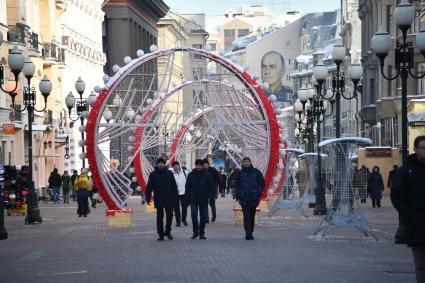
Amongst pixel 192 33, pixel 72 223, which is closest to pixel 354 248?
pixel 72 223

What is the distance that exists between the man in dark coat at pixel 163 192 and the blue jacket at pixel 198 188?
0.53 metres

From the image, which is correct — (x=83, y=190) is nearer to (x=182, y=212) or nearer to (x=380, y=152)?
(x=182, y=212)

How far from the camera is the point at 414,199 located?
1370 cm

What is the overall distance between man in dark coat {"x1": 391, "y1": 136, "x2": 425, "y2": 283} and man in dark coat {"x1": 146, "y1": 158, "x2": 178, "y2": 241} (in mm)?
13253

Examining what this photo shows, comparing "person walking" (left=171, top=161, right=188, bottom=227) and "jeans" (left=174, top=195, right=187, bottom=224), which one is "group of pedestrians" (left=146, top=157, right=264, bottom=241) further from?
Result: "person walking" (left=171, top=161, right=188, bottom=227)

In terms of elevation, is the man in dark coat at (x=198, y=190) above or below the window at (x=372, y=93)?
below

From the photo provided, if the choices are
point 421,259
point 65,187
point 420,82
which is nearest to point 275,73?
point 420,82

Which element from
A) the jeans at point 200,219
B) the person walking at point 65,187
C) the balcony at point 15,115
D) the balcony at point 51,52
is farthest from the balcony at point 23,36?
the jeans at point 200,219

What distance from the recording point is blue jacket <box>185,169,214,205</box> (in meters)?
27.6

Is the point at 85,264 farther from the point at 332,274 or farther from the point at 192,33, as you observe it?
the point at 192,33

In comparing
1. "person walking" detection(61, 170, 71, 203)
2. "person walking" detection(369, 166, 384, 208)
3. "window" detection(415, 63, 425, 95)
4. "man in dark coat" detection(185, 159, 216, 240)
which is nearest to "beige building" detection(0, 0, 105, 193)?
"person walking" detection(61, 170, 71, 203)

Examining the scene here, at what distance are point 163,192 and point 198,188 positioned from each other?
94cm

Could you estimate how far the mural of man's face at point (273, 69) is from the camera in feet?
593

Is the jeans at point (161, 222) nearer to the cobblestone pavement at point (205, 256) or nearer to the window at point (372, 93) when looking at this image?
the cobblestone pavement at point (205, 256)
